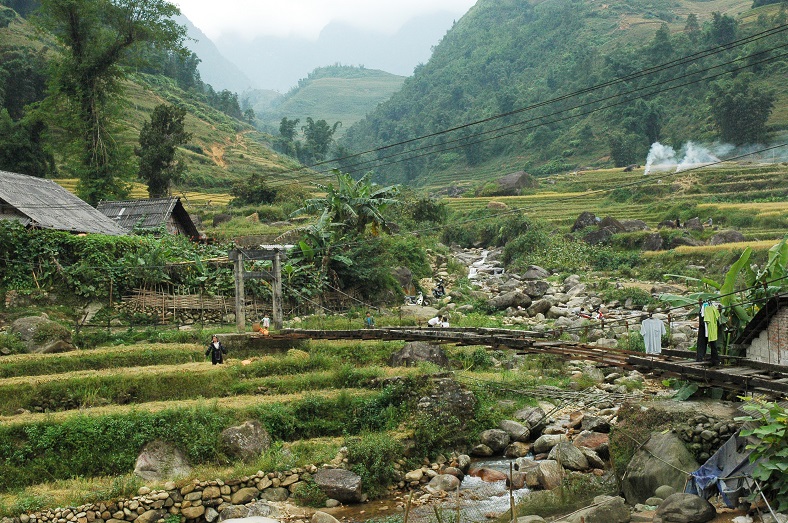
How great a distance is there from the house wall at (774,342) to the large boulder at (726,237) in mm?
20436

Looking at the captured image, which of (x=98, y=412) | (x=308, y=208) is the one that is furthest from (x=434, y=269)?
(x=98, y=412)

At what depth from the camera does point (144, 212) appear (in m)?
27.7

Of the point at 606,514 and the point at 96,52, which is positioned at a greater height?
the point at 96,52

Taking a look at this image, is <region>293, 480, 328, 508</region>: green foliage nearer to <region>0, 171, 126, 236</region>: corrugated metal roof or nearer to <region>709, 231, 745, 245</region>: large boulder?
<region>0, 171, 126, 236</region>: corrugated metal roof

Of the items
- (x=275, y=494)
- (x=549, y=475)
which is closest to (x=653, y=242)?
(x=549, y=475)

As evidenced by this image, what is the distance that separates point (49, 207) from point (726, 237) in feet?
85.7

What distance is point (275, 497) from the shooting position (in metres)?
12.2

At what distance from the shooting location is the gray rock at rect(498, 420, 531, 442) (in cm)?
1475

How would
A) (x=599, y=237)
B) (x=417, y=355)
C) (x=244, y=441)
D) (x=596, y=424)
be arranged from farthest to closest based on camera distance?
(x=599, y=237)
(x=417, y=355)
(x=596, y=424)
(x=244, y=441)

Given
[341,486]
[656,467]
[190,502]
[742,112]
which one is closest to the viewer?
[656,467]

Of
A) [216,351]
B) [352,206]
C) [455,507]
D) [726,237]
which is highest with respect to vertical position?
[352,206]

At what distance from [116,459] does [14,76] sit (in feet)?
129

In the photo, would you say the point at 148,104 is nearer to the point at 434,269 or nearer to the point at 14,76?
the point at 14,76

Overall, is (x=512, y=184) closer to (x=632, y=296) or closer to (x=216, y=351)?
(x=632, y=296)
